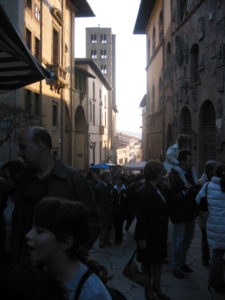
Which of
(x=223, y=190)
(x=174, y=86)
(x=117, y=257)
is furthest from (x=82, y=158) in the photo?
(x=223, y=190)

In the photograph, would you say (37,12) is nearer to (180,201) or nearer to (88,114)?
(88,114)

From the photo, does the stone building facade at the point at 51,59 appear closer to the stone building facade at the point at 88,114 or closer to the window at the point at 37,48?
the window at the point at 37,48

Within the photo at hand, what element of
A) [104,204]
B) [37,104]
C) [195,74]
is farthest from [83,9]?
[104,204]

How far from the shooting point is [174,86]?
54.4 feet

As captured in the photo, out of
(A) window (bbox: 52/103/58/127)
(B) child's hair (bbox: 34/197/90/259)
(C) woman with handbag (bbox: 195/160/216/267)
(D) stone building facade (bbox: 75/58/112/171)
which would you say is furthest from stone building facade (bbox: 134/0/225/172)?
(B) child's hair (bbox: 34/197/90/259)

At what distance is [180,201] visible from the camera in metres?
4.87

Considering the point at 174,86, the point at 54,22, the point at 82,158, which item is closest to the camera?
the point at 174,86

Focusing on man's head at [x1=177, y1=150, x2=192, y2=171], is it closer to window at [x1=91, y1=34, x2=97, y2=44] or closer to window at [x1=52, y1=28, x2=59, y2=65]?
window at [x1=52, y1=28, x2=59, y2=65]

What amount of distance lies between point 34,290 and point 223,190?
3.53 meters

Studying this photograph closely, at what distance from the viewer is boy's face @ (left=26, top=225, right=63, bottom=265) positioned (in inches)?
60.3

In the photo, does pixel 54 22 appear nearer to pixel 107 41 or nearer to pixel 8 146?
pixel 8 146

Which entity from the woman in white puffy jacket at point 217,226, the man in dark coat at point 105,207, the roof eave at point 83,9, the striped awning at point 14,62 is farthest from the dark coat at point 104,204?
the roof eave at point 83,9

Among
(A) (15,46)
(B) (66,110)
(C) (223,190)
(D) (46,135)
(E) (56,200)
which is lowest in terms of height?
(C) (223,190)

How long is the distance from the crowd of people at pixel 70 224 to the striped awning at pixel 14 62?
1.12 m
